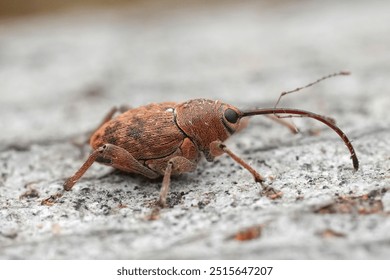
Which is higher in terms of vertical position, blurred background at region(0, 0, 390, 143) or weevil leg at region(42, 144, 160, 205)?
blurred background at region(0, 0, 390, 143)

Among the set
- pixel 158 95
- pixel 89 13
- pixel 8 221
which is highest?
pixel 89 13

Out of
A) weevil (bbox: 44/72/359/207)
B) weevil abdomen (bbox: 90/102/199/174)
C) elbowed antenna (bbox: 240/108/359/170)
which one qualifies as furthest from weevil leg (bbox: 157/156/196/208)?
elbowed antenna (bbox: 240/108/359/170)

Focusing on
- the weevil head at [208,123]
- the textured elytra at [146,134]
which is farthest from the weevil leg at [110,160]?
the weevil head at [208,123]

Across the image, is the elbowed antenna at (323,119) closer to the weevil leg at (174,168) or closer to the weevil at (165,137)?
the weevil at (165,137)

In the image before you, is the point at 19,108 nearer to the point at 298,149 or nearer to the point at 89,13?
the point at 298,149

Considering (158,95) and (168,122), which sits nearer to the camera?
(168,122)

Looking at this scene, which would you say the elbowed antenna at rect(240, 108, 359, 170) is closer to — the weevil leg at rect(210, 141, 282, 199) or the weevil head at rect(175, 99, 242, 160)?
the weevil head at rect(175, 99, 242, 160)

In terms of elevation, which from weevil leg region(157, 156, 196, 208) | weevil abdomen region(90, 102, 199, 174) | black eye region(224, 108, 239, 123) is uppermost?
Answer: black eye region(224, 108, 239, 123)

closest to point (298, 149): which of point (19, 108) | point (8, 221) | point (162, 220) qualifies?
point (162, 220)
